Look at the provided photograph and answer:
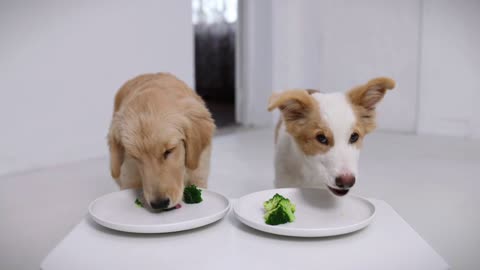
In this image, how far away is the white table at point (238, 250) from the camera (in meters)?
1.27

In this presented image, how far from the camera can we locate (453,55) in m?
5.73

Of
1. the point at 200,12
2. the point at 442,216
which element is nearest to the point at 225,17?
the point at 200,12

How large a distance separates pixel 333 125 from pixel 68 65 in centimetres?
334

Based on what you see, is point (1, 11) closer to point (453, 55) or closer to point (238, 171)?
point (238, 171)

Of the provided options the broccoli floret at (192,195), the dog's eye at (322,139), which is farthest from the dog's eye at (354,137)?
the broccoli floret at (192,195)

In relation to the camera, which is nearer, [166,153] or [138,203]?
[138,203]

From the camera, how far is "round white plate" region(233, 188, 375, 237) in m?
1.40

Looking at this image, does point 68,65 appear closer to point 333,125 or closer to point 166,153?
point 166,153

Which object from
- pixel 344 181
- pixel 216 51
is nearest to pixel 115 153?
pixel 344 181

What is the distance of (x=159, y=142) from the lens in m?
2.06

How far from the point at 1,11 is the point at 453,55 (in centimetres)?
486

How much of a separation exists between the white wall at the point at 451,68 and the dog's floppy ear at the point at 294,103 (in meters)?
4.28

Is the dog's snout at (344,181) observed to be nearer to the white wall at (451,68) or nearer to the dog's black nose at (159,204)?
the dog's black nose at (159,204)

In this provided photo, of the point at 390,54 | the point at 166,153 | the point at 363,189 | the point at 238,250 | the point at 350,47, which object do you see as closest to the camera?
the point at 238,250
